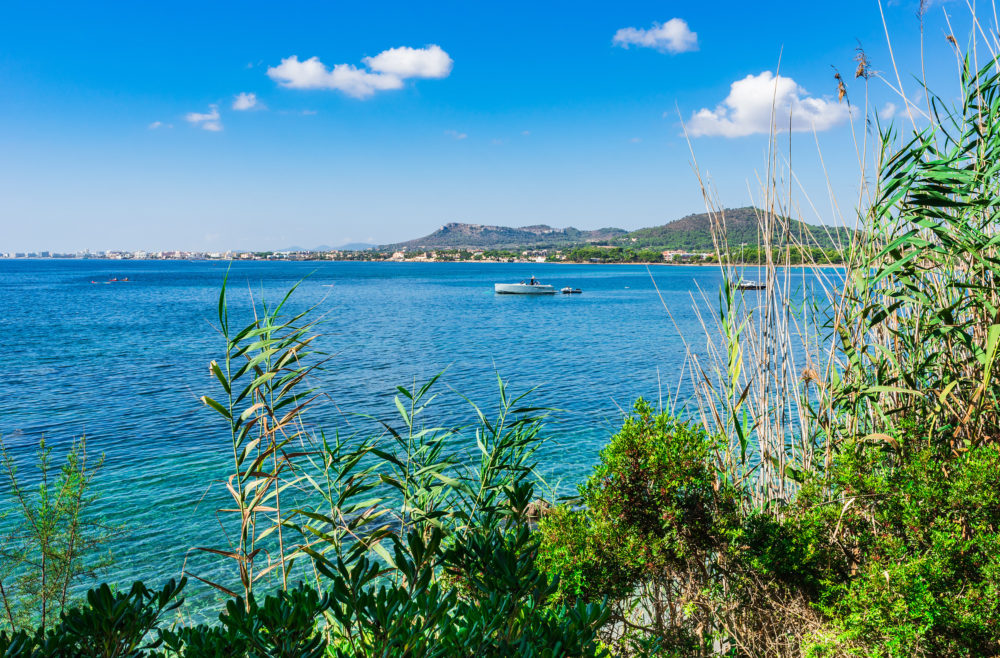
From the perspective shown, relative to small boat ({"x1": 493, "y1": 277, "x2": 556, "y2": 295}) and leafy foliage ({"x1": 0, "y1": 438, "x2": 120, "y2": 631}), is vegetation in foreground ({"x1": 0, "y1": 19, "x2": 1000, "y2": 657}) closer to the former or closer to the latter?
leafy foliage ({"x1": 0, "y1": 438, "x2": 120, "y2": 631})

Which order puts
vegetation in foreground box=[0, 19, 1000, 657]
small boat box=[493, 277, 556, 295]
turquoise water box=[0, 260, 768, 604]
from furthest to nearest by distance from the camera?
small boat box=[493, 277, 556, 295]
turquoise water box=[0, 260, 768, 604]
vegetation in foreground box=[0, 19, 1000, 657]

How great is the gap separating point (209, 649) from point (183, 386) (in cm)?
1698

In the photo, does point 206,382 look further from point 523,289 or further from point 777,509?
point 523,289

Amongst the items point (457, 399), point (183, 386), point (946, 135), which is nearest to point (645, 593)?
point (946, 135)

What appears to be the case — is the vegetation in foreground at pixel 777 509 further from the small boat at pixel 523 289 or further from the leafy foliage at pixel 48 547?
the small boat at pixel 523 289

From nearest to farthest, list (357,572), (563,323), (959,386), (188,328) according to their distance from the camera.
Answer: (357,572)
(959,386)
(188,328)
(563,323)

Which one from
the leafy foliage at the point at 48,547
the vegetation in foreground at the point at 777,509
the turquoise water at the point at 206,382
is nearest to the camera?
the vegetation in foreground at the point at 777,509

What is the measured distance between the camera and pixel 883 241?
10.2 feet

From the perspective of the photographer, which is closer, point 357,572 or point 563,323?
point 357,572

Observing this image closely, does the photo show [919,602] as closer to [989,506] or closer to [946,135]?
[989,506]

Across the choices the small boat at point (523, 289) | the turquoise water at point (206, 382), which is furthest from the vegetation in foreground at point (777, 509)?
the small boat at point (523, 289)

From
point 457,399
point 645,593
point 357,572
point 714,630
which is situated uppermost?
point 357,572

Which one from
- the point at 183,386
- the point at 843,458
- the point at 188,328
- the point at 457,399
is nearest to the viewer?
the point at 843,458

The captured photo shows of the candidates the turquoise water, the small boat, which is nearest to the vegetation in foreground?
the turquoise water
